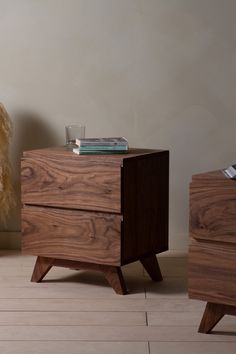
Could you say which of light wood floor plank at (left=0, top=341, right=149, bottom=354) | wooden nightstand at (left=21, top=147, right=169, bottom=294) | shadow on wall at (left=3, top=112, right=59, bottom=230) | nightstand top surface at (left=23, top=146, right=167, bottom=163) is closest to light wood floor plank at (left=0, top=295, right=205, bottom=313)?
wooden nightstand at (left=21, top=147, right=169, bottom=294)

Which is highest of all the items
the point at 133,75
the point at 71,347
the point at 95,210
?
the point at 133,75

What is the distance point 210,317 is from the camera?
2.57 meters

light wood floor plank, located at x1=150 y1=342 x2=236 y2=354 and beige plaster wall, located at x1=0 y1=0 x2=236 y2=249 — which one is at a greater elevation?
beige plaster wall, located at x1=0 y1=0 x2=236 y2=249

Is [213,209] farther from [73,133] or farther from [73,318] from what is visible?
[73,133]

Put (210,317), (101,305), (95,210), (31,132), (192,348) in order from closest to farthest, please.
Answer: (192,348) → (210,317) → (101,305) → (95,210) → (31,132)

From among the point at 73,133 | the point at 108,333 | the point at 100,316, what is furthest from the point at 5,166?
the point at 108,333

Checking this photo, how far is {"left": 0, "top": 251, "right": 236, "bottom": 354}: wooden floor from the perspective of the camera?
2.46 meters

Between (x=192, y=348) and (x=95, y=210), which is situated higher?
(x=95, y=210)

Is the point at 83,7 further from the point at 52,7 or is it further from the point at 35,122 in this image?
the point at 35,122

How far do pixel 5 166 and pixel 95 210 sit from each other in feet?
2.41

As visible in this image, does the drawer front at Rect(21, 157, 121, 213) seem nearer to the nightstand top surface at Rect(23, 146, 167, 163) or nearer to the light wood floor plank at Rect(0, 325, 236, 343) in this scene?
the nightstand top surface at Rect(23, 146, 167, 163)

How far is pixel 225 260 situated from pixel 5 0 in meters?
1.75

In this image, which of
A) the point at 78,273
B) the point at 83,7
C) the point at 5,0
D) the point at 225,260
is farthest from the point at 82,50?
the point at 225,260

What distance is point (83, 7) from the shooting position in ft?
11.8
